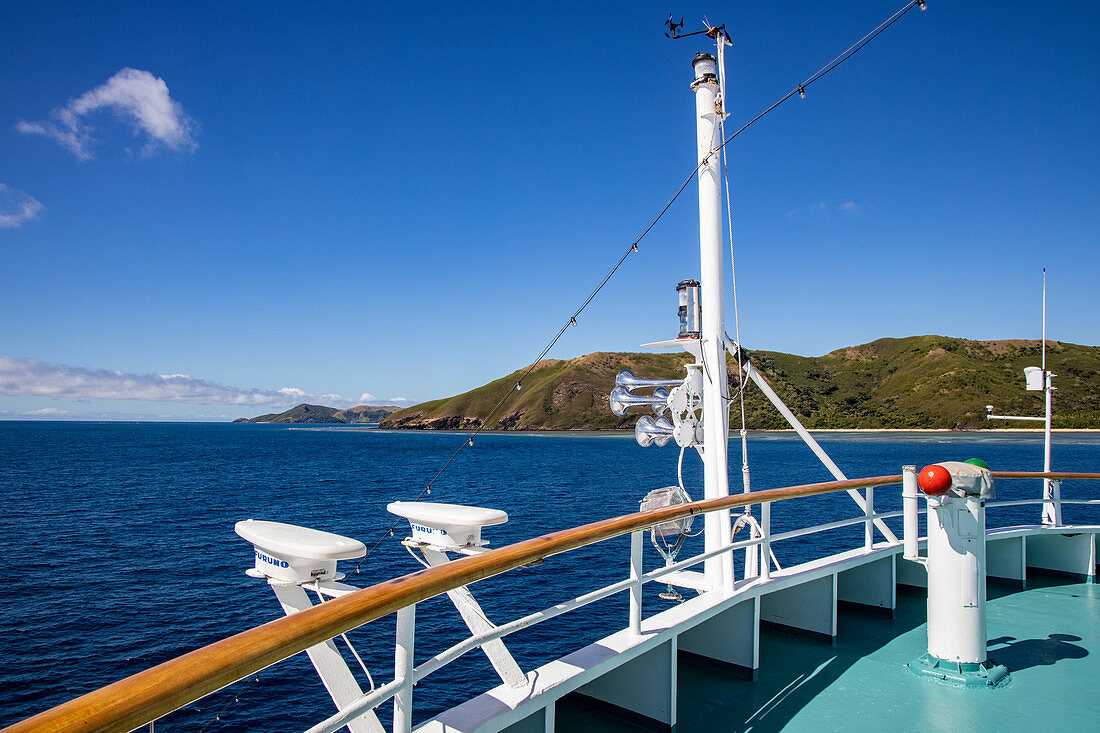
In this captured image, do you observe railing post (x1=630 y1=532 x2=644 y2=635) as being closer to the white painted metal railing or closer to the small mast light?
the white painted metal railing

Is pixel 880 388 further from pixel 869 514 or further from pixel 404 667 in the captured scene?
pixel 404 667

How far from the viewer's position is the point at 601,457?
75.3m

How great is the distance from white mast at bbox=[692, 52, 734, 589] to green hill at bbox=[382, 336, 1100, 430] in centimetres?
8929

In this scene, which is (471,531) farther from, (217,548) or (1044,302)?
(217,548)

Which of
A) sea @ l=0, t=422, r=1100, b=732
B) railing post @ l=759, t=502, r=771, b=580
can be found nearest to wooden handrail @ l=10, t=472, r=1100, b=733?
sea @ l=0, t=422, r=1100, b=732

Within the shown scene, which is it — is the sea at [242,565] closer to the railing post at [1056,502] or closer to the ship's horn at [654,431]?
the ship's horn at [654,431]

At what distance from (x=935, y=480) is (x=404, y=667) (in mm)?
3809

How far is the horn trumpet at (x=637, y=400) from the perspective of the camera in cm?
571

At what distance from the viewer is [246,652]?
59.8 inches

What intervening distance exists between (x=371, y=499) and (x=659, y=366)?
Result: 470ft

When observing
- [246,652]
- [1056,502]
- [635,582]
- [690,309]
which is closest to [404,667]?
[246,652]

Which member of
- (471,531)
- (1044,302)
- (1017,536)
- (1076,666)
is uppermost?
(1044,302)

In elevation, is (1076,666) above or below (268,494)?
above

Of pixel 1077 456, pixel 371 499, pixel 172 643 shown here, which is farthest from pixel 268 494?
pixel 1077 456
